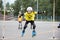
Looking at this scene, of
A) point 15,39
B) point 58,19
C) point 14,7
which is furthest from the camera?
point 58,19

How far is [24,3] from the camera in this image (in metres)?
10.4

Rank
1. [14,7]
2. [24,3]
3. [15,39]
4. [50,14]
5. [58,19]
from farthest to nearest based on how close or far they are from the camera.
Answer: [58,19]
[50,14]
[24,3]
[14,7]
[15,39]

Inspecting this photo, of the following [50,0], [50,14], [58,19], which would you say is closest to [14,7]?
[50,0]

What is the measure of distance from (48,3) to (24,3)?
3.95 meters

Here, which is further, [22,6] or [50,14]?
[50,14]

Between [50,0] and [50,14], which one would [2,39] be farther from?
[50,14]

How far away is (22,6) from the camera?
10.8 meters

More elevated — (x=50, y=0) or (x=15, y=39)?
(x=50, y=0)

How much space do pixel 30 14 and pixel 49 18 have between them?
11088mm

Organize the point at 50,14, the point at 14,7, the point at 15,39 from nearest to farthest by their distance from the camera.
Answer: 1. the point at 15,39
2. the point at 14,7
3. the point at 50,14

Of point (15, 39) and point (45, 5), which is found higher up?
point (45, 5)

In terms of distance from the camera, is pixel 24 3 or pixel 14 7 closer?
pixel 14 7

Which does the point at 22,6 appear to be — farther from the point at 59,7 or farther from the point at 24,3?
the point at 59,7

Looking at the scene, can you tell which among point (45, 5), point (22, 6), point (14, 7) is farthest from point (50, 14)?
point (14, 7)
